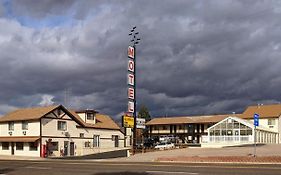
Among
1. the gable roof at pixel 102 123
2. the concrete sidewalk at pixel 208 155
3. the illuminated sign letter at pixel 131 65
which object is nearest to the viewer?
the concrete sidewalk at pixel 208 155

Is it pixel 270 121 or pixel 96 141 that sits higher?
pixel 270 121

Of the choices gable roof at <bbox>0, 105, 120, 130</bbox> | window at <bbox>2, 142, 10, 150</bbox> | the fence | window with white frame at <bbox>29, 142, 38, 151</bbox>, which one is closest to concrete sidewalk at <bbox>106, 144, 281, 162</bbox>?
the fence

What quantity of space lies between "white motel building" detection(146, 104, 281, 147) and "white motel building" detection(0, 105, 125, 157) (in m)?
18.0

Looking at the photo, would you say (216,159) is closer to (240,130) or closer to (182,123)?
(240,130)

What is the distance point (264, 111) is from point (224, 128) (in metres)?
26.5

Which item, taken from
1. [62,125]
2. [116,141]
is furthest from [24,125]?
[116,141]

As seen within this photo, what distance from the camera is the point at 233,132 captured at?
2454 inches

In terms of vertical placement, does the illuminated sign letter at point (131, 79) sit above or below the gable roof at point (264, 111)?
above

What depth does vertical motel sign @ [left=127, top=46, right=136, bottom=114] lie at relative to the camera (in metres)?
48.8

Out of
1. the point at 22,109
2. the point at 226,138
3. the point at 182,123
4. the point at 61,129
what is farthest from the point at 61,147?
the point at 182,123

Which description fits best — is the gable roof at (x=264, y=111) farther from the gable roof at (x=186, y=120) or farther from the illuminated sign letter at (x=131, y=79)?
the illuminated sign letter at (x=131, y=79)

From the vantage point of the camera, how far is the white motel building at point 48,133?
59.0m

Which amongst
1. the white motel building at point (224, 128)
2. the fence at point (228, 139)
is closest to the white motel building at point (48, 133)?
the fence at point (228, 139)

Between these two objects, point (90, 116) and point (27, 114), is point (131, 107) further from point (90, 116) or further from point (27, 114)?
point (90, 116)
